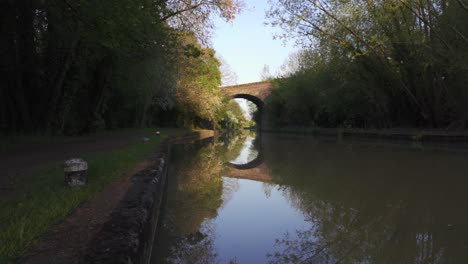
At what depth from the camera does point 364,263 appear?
258 cm

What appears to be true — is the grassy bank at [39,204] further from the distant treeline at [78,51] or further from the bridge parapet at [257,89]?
the bridge parapet at [257,89]

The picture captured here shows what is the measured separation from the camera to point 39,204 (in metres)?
3.09

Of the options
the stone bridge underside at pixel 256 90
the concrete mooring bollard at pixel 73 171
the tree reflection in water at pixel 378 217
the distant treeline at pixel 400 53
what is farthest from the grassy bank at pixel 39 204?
the stone bridge underside at pixel 256 90

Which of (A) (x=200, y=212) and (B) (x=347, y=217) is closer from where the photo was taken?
(B) (x=347, y=217)

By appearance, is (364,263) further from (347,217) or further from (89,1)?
(89,1)

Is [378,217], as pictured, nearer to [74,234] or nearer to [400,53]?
[74,234]

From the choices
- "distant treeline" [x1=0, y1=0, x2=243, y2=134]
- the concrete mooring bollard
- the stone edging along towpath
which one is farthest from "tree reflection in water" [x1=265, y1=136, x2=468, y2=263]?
"distant treeline" [x1=0, y1=0, x2=243, y2=134]

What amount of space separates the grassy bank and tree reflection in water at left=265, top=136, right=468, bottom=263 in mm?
1757

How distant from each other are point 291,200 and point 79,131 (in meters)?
13.0

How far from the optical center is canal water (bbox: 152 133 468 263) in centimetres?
277

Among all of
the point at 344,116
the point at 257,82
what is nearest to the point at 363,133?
the point at 344,116

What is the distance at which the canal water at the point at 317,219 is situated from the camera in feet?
9.10

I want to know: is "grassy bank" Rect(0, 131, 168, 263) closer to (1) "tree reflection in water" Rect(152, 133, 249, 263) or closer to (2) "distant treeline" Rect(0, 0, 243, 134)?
(1) "tree reflection in water" Rect(152, 133, 249, 263)

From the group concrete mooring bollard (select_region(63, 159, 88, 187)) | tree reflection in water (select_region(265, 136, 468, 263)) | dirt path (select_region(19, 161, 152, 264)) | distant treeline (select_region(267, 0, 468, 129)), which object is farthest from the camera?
distant treeline (select_region(267, 0, 468, 129))
